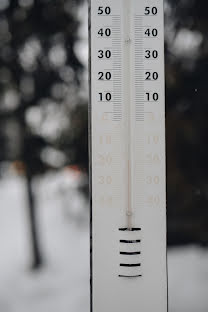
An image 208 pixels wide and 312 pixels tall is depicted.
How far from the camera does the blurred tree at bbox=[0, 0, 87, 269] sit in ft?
4.77

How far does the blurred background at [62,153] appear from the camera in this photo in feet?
4.73

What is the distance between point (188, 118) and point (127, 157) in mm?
288

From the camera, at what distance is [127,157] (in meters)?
1.36

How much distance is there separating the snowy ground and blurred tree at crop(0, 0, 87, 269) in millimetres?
55

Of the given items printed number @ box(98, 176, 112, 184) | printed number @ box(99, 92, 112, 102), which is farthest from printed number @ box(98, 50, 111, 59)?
printed number @ box(98, 176, 112, 184)

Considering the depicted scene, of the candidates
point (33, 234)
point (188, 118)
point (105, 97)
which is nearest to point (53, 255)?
point (33, 234)

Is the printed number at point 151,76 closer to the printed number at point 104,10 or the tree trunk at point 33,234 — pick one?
the printed number at point 104,10

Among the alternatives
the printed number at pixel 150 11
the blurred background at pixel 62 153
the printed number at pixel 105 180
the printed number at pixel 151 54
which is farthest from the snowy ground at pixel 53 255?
the printed number at pixel 150 11

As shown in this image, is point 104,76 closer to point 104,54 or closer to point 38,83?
point 104,54

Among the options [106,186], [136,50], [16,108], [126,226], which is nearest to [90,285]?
[126,226]

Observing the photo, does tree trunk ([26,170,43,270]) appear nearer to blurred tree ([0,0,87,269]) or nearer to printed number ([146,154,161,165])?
blurred tree ([0,0,87,269])

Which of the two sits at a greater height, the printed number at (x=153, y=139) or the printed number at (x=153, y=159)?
the printed number at (x=153, y=139)

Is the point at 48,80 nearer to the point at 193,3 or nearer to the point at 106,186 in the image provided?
the point at 106,186

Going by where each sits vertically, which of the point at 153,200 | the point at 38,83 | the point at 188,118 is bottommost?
the point at 153,200
